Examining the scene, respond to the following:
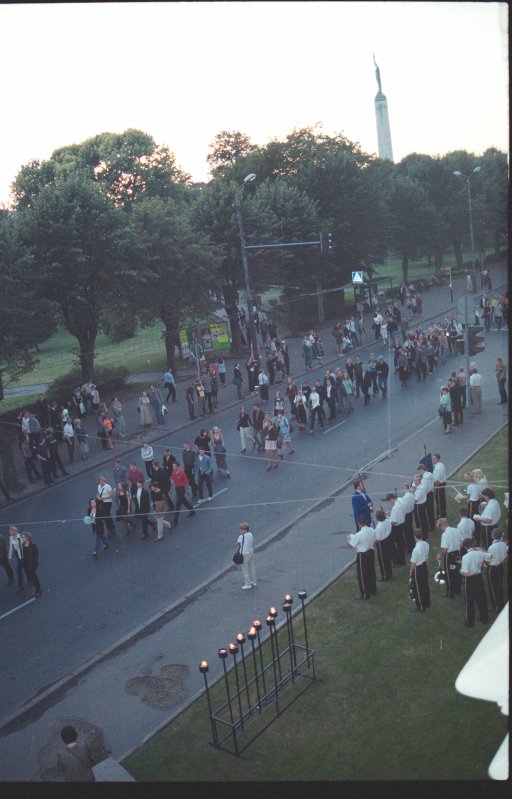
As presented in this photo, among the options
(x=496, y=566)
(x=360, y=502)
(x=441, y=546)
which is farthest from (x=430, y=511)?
(x=496, y=566)

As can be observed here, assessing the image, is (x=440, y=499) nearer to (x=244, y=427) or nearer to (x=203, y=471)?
(x=203, y=471)

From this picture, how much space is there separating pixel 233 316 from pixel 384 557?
21.3 m

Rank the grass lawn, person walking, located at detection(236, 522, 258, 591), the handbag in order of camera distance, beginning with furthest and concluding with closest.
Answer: person walking, located at detection(236, 522, 258, 591)
the handbag
the grass lawn

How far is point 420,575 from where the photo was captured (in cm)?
1099

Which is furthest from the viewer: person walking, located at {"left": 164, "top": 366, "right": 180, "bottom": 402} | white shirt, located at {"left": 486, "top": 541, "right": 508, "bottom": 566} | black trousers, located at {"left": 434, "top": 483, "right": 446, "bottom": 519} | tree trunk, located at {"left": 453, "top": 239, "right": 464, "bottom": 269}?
tree trunk, located at {"left": 453, "top": 239, "right": 464, "bottom": 269}

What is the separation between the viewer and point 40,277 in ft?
84.8

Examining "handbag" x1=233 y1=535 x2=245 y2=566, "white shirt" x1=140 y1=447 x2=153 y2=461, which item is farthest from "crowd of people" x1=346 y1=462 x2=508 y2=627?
"white shirt" x1=140 y1=447 x2=153 y2=461

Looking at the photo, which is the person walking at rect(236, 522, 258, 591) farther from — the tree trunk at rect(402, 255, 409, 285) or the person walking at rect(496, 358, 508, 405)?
the tree trunk at rect(402, 255, 409, 285)

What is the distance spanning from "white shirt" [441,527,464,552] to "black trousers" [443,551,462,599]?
10 centimetres

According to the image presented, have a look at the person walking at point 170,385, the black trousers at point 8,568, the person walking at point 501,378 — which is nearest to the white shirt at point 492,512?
the black trousers at point 8,568

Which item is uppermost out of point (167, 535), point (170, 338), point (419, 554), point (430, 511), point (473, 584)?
point (170, 338)

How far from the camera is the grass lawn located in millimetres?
8023

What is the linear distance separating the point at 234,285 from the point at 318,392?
1100 cm

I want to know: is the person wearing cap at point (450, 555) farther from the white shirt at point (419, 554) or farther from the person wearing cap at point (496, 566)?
the person wearing cap at point (496, 566)
